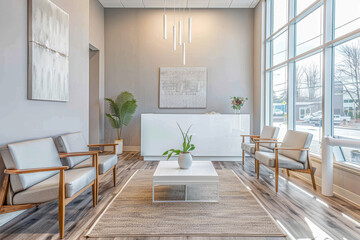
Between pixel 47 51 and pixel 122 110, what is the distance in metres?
3.22

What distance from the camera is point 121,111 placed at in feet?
20.3

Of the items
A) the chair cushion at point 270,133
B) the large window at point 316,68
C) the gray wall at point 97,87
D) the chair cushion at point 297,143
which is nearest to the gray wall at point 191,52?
the gray wall at point 97,87

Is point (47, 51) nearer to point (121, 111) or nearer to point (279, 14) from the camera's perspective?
point (121, 111)

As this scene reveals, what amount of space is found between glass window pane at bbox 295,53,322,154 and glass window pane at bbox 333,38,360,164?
366 millimetres

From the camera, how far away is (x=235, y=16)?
6.62 metres

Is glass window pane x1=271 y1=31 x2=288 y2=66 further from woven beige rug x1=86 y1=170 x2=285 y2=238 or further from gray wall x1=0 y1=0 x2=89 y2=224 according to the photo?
gray wall x1=0 y1=0 x2=89 y2=224

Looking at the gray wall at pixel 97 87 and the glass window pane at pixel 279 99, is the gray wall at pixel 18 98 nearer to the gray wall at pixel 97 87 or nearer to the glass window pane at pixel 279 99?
the gray wall at pixel 97 87

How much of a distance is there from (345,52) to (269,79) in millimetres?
2616

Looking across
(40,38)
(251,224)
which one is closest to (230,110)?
(251,224)

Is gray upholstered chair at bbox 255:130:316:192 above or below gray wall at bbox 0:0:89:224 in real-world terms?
below

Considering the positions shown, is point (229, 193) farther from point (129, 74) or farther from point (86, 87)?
point (129, 74)

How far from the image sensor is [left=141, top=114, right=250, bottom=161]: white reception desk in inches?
221

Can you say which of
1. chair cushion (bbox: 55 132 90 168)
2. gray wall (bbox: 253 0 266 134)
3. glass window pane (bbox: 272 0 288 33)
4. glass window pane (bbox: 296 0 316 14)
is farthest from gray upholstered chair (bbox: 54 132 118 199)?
glass window pane (bbox: 272 0 288 33)

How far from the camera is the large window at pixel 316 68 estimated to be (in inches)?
126
